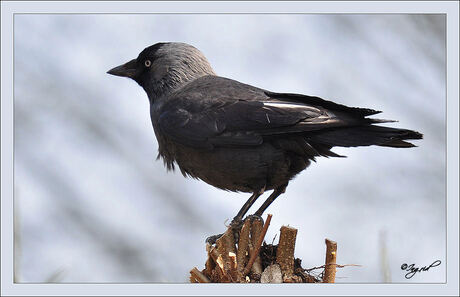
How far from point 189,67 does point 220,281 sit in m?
2.80

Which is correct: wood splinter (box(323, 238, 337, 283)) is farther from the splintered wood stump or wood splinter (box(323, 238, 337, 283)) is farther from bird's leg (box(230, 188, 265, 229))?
bird's leg (box(230, 188, 265, 229))

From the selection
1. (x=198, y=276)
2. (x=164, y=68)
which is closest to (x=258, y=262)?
(x=198, y=276)

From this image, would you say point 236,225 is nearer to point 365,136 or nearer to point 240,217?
point 240,217

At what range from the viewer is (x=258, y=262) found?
511 centimetres

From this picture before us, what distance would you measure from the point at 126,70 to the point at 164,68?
1.66ft

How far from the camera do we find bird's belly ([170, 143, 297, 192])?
5859 millimetres

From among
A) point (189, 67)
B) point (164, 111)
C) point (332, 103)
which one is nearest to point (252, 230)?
point (332, 103)

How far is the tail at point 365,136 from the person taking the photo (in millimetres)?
5539

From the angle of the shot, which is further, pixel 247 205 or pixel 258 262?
pixel 247 205

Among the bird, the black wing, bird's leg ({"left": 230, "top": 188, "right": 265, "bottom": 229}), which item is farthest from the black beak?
bird's leg ({"left": 230, "top": 188, "right": 265, "bottom": 229})

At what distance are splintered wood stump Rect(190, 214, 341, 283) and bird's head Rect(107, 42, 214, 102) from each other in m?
2.29

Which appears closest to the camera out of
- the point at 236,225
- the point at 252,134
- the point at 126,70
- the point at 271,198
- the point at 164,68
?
the point at 236,225

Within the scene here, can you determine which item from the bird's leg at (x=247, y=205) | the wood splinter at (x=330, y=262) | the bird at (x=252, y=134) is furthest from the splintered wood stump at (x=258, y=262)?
the bird's leg at (x=247, y=205)

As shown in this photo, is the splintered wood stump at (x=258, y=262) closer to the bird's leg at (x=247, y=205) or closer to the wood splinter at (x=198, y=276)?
the wood splinter at (x=198, y=276)
